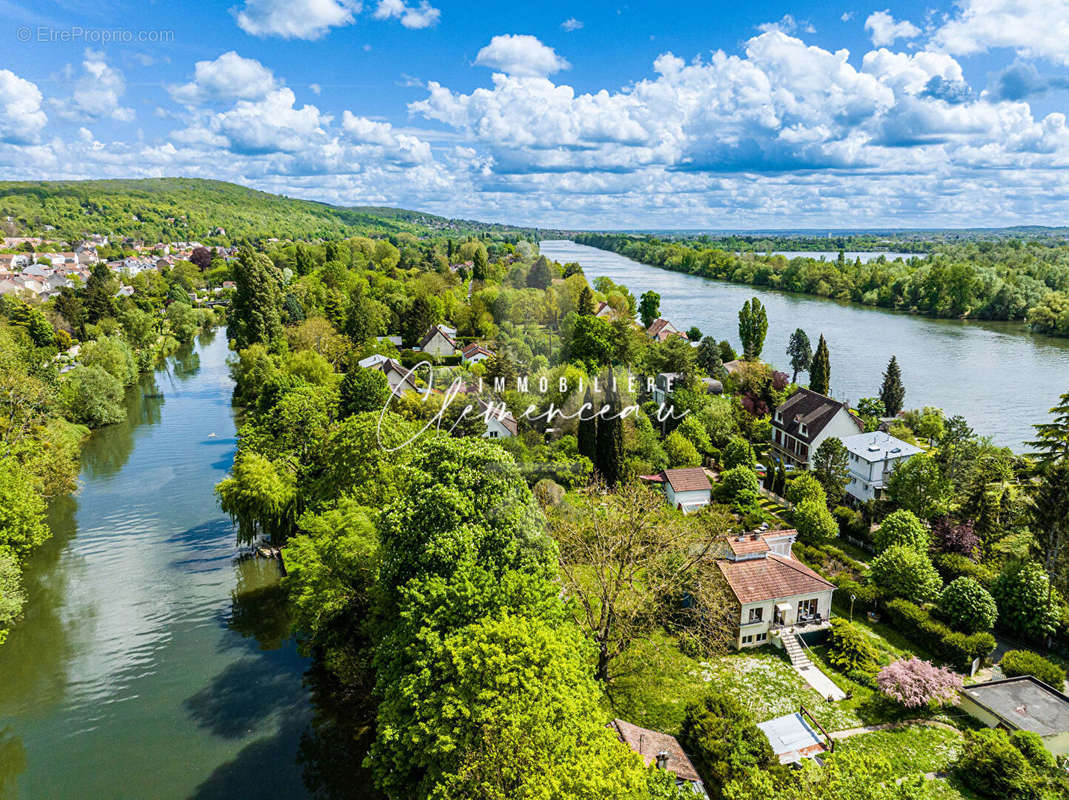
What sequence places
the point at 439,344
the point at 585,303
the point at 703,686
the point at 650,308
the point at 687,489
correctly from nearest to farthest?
the point at 703,686, the point at 687,489, the point at 585,303, the point at 439,344, the point at 650,308

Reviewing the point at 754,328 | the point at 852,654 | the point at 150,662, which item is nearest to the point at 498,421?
the point at 150,662

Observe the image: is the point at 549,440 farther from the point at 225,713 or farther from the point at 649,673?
the point at 225,713

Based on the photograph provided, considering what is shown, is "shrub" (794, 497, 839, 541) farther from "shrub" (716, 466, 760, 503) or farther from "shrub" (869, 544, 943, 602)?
"shrub" (869, 544, 943, 602)

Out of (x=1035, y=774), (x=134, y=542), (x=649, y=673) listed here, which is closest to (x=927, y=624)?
(x=1035, y=774)

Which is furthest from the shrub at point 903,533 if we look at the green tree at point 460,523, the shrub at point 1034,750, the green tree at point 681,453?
the green tree at point 460,523

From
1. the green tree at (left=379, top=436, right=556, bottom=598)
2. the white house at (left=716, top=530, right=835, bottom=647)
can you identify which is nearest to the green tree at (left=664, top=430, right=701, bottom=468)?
the white house at (left=716, top=530, right=835, bottom=647)

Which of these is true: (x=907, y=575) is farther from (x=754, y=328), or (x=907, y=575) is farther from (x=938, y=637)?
(x=754, y=328)
